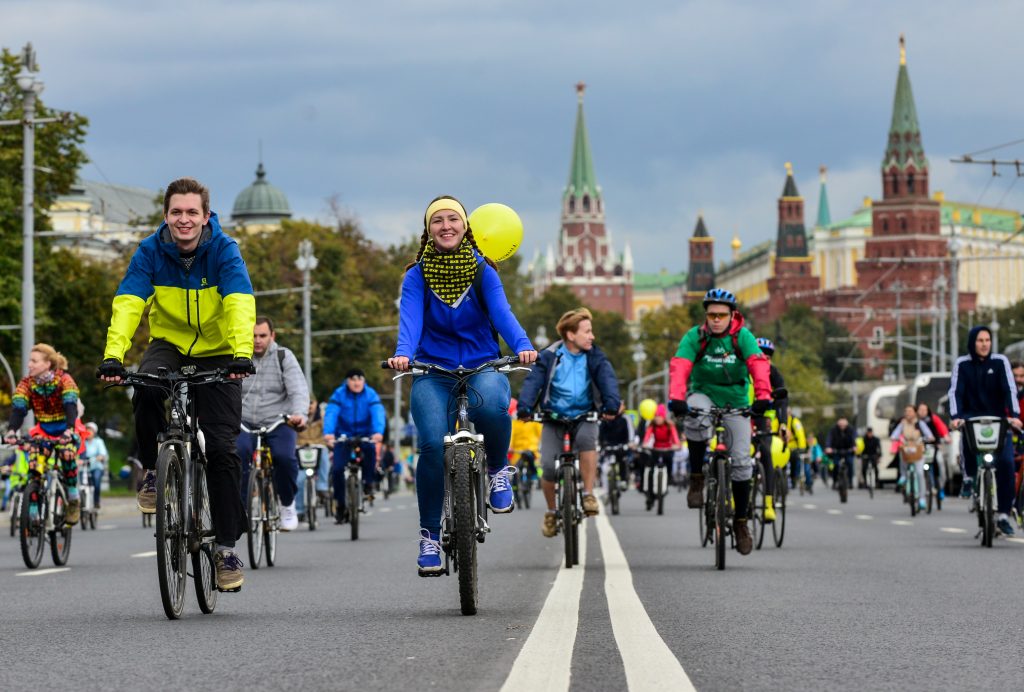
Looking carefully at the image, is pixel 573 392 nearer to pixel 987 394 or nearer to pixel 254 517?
pixel 254 517

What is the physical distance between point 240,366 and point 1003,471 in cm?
945

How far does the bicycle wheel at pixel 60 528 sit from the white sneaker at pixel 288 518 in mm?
1798

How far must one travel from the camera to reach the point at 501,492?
979cm

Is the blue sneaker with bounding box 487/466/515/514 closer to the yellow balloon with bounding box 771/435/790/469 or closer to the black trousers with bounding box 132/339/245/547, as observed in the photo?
the black trousers with bounding box 132/339/245/547

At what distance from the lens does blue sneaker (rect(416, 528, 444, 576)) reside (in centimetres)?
949

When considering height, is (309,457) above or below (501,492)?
above

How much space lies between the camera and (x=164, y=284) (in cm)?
930

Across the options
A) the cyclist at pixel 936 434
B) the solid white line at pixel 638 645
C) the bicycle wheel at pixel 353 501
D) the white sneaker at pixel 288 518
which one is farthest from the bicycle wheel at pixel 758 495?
the cyclist at pixel 936 434

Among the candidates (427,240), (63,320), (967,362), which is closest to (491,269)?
(427,240)

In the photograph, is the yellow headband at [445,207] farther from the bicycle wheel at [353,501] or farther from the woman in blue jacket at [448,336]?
the bicycle wheel at [353,501]

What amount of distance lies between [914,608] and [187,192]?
393 cm

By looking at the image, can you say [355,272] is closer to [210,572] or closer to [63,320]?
[63,320]

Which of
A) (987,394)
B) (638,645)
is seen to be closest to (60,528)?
(987,394)

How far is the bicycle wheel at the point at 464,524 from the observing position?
898 centimetres
